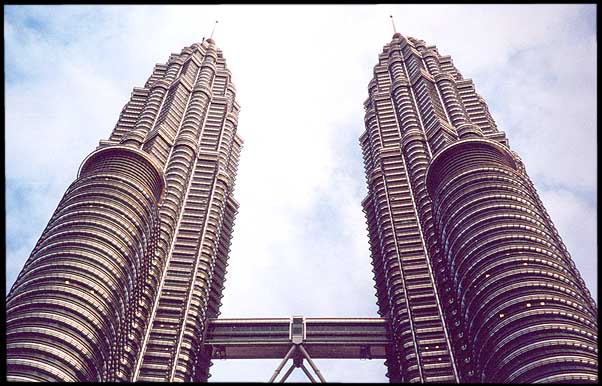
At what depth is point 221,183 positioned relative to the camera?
576ft

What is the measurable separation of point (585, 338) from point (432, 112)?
303ft

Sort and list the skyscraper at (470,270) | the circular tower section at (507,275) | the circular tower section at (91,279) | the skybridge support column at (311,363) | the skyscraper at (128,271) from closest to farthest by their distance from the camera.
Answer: the circular tower section at (507,275) < the circular tower section at (91,279) < the skyscraper at (470,270) < the skyscraper at (128,271) < the skybridge support column at (311,363)

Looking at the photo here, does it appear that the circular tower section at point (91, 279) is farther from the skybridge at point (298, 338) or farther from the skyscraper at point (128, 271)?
the skybridge at point (298, 338)

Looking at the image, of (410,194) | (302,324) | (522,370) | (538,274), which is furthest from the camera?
(410,194)

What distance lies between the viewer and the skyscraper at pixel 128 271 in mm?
103500

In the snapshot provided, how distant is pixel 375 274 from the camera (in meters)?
160

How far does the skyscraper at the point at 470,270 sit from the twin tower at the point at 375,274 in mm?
291

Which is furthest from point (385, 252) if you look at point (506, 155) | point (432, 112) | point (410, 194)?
point (432, 112)

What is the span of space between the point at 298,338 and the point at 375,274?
101 ft

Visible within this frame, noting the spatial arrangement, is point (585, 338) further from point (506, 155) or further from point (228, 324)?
point (228, 324)

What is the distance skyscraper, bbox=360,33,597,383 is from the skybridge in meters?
5.55

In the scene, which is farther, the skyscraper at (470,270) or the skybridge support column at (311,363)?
the skybridge support column at (311,363)

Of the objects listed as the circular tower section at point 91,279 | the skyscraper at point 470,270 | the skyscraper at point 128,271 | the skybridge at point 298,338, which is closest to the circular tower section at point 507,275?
the skyscraper at point 470,270

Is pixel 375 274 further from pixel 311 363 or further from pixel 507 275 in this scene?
pixel 507 275
